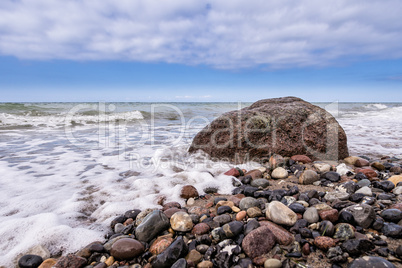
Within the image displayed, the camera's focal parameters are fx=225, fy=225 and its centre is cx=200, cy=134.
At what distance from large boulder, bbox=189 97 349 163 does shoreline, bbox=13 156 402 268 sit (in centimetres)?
149

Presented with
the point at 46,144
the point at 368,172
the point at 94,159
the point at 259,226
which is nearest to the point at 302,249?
the point at 259,226

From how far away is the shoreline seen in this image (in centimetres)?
150

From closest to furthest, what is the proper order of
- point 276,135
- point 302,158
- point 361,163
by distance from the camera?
1. point 361,163
2. point 302,158
3. point 276,135

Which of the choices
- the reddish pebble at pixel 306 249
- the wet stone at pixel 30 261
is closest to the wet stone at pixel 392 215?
the reddish pebble at pixel 306 249

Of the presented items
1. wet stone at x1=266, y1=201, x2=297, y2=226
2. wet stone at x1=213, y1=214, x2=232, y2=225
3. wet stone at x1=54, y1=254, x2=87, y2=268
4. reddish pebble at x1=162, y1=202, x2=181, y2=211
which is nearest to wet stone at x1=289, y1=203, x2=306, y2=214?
wet stone at x1=266, y1=201, x2=297, y2=226

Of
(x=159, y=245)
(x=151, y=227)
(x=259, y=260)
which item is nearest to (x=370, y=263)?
(x=259, y=260)

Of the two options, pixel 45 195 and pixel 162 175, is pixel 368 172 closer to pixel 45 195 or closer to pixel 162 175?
pixel 162 175

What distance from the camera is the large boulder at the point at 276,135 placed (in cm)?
394

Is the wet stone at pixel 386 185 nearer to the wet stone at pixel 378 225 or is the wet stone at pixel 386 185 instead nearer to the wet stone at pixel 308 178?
the wet stone at pixel 308 178

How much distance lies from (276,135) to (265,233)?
261 cm

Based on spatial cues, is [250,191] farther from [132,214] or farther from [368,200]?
[132,214]

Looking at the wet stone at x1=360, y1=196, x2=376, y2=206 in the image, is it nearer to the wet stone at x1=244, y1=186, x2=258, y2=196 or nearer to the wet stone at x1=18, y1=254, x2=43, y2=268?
the wet stone at x1=244, y1=186, x2=258, y2=196

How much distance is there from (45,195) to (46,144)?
3.70 meters

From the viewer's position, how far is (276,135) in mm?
4000
